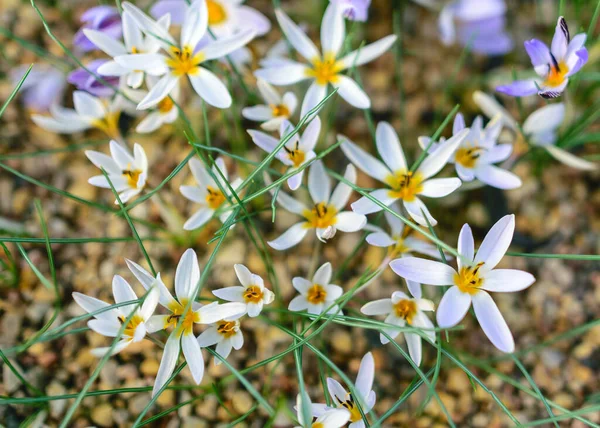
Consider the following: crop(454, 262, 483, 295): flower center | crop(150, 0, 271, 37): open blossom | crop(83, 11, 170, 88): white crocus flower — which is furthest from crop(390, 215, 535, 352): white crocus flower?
crop(150, 0, 271, 37): open blossom

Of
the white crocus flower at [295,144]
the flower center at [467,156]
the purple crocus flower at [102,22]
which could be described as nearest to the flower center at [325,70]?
the white crocus flower at [295,144]

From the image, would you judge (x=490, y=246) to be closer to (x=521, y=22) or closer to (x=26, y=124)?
(x=521, y=22)

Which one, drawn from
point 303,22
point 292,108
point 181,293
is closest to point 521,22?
point 303,22

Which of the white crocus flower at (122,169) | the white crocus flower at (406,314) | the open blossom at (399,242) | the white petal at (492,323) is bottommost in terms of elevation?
the white crocus flower at (406,314)

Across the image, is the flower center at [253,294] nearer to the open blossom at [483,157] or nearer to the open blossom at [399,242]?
the open blossom at [399,242]

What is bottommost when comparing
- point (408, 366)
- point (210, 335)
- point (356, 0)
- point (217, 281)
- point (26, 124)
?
point (408, 366)

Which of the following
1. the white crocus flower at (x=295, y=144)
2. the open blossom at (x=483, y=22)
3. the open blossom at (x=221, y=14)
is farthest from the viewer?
the open blossom at (x=483, y=22)
